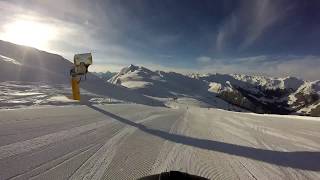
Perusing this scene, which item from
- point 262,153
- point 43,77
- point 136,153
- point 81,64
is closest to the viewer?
point 136,153

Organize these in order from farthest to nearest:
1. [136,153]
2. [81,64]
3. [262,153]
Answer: [81,64]
[262,153]
[136,153]

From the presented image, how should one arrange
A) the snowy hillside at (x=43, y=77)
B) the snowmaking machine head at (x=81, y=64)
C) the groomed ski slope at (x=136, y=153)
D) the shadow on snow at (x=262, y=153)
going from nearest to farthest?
the groomed ski slope at (x=136, y=153) → the shadow on snow at (x=262, y=153) → the snowmaking machine head at (x=81, y=64) → the snowy hillside at (x=43, y=77)

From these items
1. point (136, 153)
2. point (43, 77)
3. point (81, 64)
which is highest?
point (81, 64)

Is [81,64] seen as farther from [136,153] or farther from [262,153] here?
[262,153]

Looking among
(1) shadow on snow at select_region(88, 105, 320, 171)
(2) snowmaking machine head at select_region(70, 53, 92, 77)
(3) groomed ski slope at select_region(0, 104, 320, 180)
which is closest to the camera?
(3) groomed ski slope at select_region(0, 104, 320, 180)

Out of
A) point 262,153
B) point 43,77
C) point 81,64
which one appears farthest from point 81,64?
point 43,77

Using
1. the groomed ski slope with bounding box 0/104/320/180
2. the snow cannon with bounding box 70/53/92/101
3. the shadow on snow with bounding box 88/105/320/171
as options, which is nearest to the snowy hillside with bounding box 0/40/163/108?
the snow cannon with bounding box 70/53/92/101

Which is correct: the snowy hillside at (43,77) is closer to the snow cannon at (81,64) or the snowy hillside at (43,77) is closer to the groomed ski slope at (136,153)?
the snow cannon at (81,64)

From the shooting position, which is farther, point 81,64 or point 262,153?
point 81,64

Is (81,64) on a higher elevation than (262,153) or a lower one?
higher

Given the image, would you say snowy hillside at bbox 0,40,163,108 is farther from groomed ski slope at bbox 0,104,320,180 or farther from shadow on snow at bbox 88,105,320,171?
shadow on snow at bbox 88,105,320,171

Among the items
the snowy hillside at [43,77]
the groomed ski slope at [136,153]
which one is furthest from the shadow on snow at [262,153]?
the snowy hillside at [43,77]

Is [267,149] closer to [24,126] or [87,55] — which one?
[24,126]

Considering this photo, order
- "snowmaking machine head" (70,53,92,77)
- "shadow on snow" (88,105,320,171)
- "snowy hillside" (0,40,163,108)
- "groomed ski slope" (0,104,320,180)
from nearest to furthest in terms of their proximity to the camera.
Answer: "groomed ski slope" (0,104,320,180)
"shadow on snow" (88,105,320,171)
"snowmaking machine head" (70,53,92,77)
"snowy hillside" (0,40,163,108)
